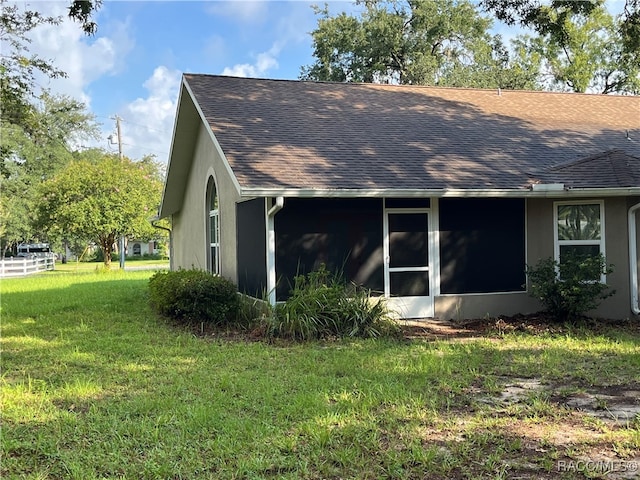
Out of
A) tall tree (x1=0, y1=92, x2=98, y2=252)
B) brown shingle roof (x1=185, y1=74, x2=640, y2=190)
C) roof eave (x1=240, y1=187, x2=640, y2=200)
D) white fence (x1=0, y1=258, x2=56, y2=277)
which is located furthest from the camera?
tall tree (x1=0, y1=92, x2=98, y2=252)

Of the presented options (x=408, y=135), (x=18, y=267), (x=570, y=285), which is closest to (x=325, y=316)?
(x=570, y=285)

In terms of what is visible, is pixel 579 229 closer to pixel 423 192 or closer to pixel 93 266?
pixel 423 192

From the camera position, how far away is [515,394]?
566 cm

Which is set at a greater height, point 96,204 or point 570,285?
point 96,204

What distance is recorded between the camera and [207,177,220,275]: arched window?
1335cm

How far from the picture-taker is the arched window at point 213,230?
13.4 metres

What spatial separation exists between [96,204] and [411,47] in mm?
19095

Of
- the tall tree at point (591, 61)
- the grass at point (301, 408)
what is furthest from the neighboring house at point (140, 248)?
the grass at point (301, 408)

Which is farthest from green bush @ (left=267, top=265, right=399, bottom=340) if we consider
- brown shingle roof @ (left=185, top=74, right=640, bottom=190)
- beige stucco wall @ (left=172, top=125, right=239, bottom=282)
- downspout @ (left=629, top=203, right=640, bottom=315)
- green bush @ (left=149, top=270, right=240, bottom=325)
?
downspout @ (left=629, top=203, right=640, bottom=315)

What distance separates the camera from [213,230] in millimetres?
13789

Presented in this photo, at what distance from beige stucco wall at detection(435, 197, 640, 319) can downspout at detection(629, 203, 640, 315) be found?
70 mm

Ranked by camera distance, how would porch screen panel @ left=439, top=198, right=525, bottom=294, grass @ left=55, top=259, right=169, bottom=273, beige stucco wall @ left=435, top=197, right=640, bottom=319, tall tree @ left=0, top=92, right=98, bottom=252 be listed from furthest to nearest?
tall tree @ left=0, top=92, right=98, bottom=252 → grass @ left=55, top=259, right=169, bottom=273 → porch screen panel @ left=439, top=198, right=525, bottom=294 → beige stucco wall @ left=435, top=197, right=640, bottom=319

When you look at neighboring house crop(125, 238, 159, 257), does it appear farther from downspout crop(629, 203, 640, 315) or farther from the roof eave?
downspout crop(629, 203, 640, 315)

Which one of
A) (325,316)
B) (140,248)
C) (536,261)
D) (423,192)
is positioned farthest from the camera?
(140,248)
